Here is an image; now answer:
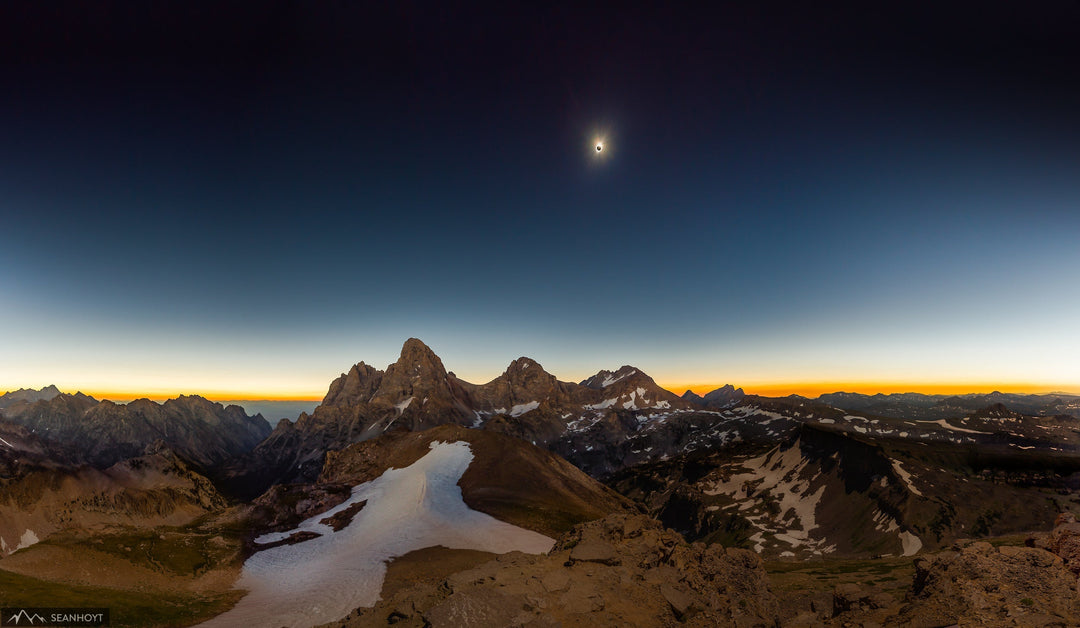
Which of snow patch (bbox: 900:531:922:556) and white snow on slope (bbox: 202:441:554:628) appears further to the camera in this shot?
snow patch (bbox: 900:531:922:556)

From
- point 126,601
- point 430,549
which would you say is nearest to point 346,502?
point 430,549

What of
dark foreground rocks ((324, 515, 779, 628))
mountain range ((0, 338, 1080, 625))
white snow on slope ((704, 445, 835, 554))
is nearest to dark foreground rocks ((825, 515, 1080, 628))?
mountain range ((0, 338, 1080, 625))

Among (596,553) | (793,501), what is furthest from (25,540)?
(793,501)

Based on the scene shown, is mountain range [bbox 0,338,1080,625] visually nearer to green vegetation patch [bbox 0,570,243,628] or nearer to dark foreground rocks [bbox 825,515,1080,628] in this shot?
green vegetation patch [bbox 0,570,243,628]

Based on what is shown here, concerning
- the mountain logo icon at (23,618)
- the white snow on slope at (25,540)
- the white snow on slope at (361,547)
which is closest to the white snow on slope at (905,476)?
the white snow on slope at (361,547)

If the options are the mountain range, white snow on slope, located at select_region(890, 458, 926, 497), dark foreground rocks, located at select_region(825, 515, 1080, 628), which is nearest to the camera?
dark foreground rocks, located at select_region(825, 515, 1080, 628)

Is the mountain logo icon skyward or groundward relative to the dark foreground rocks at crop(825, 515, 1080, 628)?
groundward
